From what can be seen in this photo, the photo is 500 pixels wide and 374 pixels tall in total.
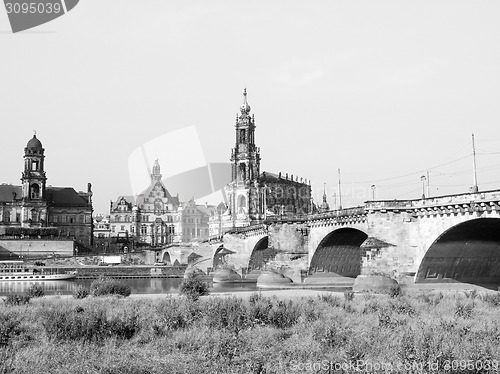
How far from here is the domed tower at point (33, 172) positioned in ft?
397

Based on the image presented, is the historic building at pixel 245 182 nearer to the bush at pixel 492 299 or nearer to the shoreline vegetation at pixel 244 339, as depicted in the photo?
the bush at pixel 492 299

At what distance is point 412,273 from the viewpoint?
136 feet

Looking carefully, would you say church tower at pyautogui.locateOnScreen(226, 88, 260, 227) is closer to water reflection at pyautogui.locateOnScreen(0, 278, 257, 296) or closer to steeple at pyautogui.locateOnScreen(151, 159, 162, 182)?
water reflection at pyautogui.locateOnScreen(0, 278, 257, 296)

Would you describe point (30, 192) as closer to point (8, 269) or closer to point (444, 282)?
point (8, 269)

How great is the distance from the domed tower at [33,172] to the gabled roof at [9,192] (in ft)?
15.3

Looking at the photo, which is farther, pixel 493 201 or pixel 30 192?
pixel 30 192

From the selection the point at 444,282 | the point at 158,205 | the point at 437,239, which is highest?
the point at 158,205

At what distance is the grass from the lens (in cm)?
1346

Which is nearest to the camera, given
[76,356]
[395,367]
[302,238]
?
[395,367]

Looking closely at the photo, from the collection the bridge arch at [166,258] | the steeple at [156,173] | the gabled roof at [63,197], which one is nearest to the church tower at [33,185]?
the gabled roof at [63,197]

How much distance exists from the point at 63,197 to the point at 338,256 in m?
86.1

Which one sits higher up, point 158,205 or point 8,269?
point 158,205

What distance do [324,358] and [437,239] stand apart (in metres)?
27.5

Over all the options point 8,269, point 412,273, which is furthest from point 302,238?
point 8,269
